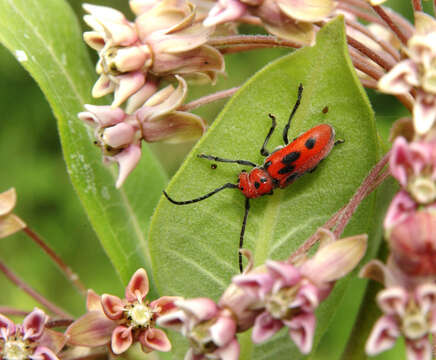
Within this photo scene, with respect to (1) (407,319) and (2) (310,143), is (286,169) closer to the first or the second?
(2) (310,143)

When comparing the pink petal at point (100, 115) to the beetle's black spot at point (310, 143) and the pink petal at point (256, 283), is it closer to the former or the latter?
the beetle's black spot at point (310, 143)

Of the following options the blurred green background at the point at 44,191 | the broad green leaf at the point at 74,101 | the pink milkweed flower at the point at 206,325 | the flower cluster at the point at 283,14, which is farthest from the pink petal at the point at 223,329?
the blurred green background at the point at 44,191

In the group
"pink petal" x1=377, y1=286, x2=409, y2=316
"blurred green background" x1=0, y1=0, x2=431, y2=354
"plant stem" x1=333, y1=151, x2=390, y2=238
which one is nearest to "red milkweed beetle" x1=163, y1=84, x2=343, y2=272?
"plant stem" x1=333, y1=151, x2=390, y2=238

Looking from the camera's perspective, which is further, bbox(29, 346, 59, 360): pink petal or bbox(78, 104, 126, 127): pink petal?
bbox(78, 104, 126, 127): pink petal

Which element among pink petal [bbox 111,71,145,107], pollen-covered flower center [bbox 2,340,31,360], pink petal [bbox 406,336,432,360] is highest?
pink petal [bbox 111,71,145,107]

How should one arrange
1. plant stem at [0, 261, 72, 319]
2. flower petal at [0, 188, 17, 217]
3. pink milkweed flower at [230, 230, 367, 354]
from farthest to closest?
plant stem at [0, 261, 72, 319] → flower petal at [0, 188, 17, 217] → pink milkweed flower at [230, 230, 367, 354]

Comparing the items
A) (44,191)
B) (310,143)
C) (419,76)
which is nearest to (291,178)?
(310,143)

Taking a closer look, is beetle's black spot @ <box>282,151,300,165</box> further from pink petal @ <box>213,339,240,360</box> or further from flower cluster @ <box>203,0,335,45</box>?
pink petal @ <box>213,339,240,360</box>
